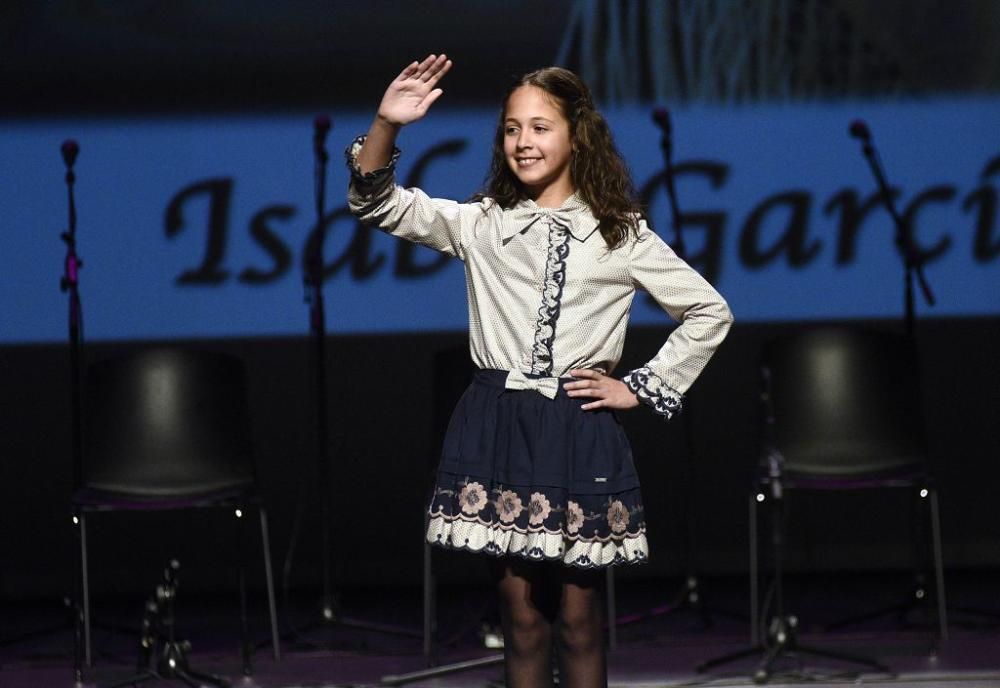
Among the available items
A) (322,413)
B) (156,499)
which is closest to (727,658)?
(322,413)

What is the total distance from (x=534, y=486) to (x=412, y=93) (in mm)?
775

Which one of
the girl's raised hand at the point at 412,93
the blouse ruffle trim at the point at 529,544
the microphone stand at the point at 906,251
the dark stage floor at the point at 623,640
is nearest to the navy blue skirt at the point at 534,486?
the blouse ruffle trim at the point at 529,544

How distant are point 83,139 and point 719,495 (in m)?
2.53

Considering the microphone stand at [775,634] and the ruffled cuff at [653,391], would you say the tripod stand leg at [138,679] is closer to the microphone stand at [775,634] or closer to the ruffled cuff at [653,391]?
the microphone stand at [775,634]

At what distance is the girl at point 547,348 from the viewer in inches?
110

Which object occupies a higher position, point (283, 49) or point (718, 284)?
point (283, 49)

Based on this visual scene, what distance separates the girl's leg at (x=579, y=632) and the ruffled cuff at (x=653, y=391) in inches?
13.4

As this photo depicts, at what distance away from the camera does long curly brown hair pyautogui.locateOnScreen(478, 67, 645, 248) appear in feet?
9.49

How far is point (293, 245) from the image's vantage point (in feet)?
16.9

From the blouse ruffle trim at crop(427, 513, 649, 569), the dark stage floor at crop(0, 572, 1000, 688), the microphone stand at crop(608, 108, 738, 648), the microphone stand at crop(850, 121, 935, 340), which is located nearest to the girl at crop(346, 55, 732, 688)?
the blouse ruffle trim at crop(427, 513, 649, 569)

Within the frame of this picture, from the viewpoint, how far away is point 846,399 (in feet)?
15.0

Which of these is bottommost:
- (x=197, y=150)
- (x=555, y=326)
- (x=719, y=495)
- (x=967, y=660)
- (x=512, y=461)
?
(x=967, y=660)

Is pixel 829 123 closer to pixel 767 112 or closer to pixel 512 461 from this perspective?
pixel 767 112

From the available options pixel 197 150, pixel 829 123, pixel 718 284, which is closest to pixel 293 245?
pixel 197 150
